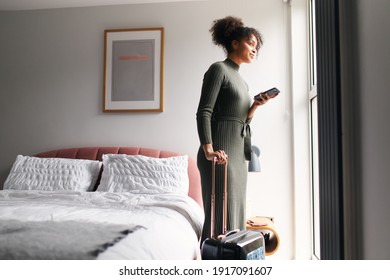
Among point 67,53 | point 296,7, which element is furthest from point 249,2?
point 67,53

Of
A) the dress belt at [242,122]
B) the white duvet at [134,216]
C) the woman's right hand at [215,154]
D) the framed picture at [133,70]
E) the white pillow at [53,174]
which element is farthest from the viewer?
the framed picture at [133,70]

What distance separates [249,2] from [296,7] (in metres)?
0.43

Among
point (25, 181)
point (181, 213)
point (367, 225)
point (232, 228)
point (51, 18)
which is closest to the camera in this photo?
point (367, 225)

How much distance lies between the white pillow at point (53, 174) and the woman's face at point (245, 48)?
1647 millimetres

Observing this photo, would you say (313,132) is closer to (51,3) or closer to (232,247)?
(232,247)

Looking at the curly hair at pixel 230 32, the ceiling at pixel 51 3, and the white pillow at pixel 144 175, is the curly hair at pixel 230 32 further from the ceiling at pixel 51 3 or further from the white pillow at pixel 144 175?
the ceiling at pixel 51 3

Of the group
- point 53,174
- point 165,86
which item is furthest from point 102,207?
point 165,86

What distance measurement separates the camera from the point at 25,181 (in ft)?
8.23

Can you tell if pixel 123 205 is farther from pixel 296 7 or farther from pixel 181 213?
pixel 296 7

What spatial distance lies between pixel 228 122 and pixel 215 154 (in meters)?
0.21

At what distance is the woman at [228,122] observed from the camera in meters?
1.44

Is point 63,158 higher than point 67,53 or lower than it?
lower

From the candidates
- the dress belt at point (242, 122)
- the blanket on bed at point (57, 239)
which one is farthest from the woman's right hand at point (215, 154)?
the blanket on bed at point (57, 239)

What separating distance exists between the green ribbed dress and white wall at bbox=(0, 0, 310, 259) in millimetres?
1189
